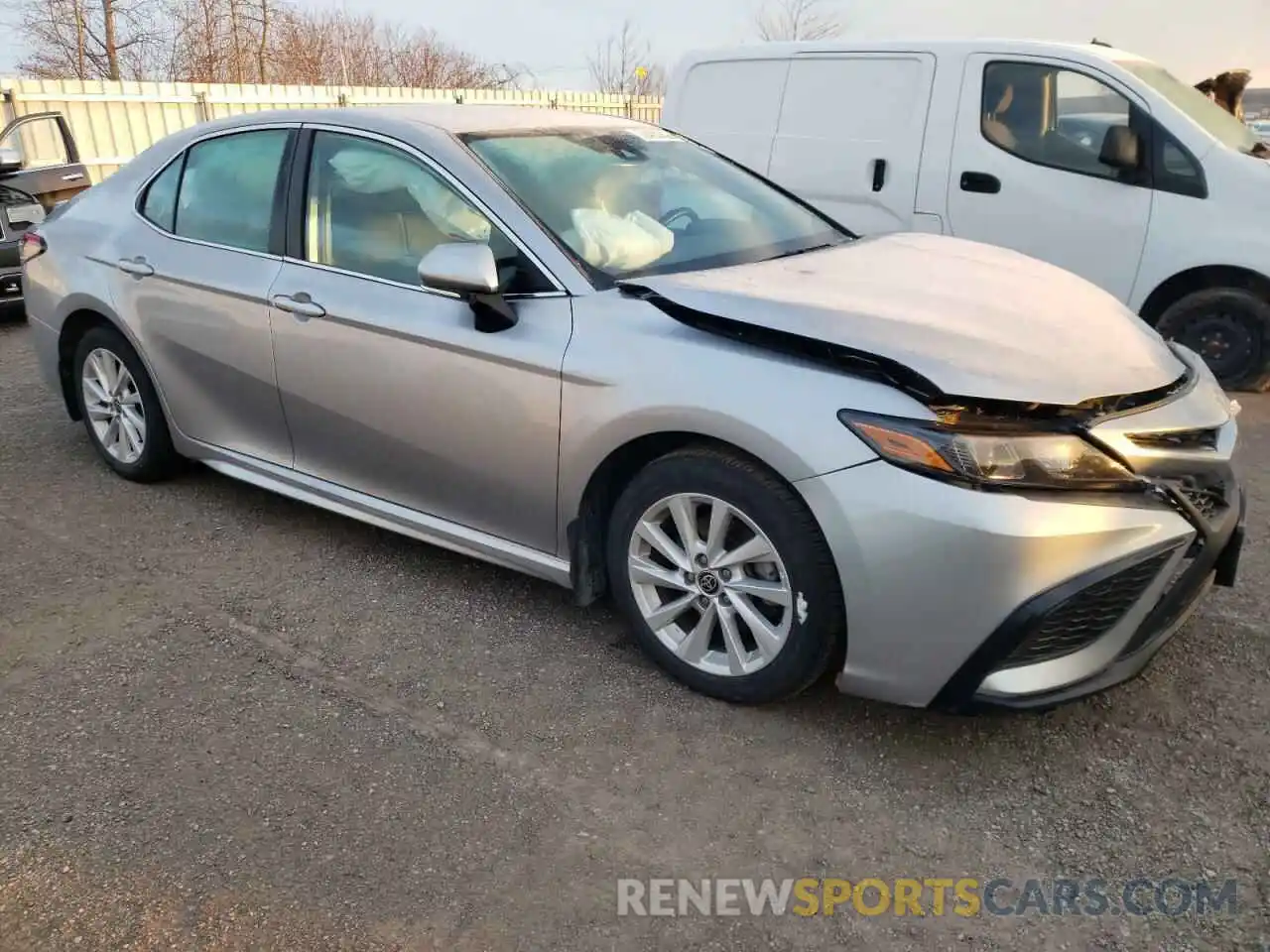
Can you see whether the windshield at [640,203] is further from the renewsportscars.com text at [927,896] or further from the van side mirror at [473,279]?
the renewsportscars.com text at [927,896]

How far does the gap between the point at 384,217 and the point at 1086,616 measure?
243 cm

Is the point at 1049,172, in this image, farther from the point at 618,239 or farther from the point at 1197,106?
the point at 618,239

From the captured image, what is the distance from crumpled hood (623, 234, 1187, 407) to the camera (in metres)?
2.39

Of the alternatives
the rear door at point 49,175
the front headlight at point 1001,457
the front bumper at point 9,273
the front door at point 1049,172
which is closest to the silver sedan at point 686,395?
the front headlight at point 1001,457

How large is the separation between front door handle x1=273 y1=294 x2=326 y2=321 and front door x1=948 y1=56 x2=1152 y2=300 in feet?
13.3

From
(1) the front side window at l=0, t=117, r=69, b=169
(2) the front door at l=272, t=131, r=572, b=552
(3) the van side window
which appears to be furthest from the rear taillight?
(1) the front side window at l=0, t=117, r=69, b=169

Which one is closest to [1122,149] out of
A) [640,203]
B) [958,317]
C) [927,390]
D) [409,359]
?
[640,203]

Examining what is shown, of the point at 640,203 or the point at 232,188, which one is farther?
the point at 232,188

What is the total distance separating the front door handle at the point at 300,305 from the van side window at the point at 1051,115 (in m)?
4.22

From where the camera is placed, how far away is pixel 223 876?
2.22 m

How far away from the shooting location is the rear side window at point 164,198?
408cm

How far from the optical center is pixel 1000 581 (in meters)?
2.27

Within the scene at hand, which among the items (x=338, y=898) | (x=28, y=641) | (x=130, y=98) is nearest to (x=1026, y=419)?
(x=338, y=898)

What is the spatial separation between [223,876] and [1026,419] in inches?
81.5
